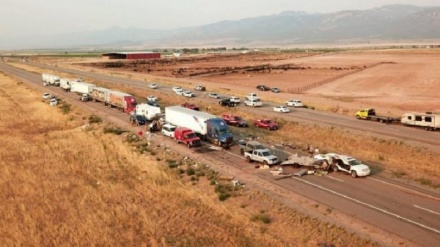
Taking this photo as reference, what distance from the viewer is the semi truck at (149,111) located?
57.7 m

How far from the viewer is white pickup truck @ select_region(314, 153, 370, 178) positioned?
34688mm

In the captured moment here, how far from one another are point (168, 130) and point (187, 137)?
16.9 ft

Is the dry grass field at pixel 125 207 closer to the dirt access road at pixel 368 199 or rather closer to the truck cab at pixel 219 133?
the dirt access road at pixel 368 199

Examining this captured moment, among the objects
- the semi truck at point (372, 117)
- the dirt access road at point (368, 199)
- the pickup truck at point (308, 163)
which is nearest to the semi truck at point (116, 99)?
the dirt access road at point (368, 199)

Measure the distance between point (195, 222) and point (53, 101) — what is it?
5917cm

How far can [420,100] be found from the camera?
76.2 metres

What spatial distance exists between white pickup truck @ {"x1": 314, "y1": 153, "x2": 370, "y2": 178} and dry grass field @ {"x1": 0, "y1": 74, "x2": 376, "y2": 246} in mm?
8901

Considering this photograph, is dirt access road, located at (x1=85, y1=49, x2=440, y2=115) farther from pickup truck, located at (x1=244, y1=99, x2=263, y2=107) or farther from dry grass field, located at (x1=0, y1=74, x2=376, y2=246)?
dry grass field, located at (x1=0, y1=74, x2=376, y2=246)

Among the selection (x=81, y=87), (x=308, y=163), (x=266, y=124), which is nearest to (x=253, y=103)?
(x=266, y=124)

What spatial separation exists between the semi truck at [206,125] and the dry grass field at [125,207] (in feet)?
16.6

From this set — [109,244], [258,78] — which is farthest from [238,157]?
[258,78]

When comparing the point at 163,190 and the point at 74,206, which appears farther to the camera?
the point at 163,190

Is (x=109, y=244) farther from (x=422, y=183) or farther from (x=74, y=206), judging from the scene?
(x=422, y=183)

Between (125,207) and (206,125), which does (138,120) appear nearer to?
(206,125)
